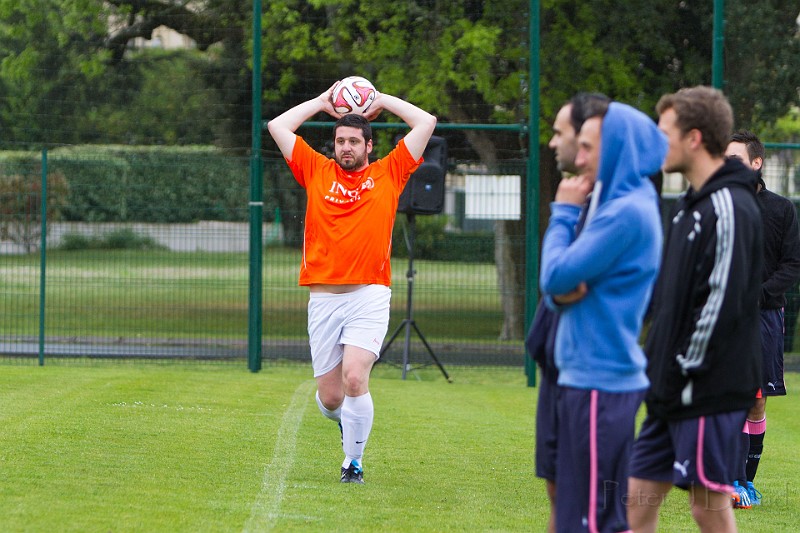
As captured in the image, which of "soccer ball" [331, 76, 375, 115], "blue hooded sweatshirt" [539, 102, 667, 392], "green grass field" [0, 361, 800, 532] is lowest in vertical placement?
"green grass field" [0, 361, 800, 532]

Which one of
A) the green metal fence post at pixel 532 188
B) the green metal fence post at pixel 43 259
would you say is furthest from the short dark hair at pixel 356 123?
the green metal fence post at pixel 43 259

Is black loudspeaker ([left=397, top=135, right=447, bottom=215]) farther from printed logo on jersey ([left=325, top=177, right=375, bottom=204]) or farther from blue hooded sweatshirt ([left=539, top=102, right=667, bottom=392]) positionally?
blue hooded sweatshirt ([left=539, top=102, right=667, bottom=392])

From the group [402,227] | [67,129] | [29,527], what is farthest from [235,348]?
[29,527]

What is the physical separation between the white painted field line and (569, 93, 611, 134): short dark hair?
2.72 m

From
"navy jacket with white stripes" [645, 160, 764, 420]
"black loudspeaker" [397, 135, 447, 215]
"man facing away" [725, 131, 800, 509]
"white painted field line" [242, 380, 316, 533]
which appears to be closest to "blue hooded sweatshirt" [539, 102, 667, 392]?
"navy jacket with white stripes" [645, 160, 764, 420]

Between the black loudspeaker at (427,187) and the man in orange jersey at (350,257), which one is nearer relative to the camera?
the man in orange jersey at (350,257)

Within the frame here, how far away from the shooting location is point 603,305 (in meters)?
3.75

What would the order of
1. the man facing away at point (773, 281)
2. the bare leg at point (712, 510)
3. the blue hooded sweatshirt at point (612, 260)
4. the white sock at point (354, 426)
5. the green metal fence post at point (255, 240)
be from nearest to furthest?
the blue hooded sweatshirt at point (612, 260) < the bare leg at point (712, 510) < the man facing away at point (773, 281) < the white sock at point (354, 426) < the green metal fence post at point (255, 240)

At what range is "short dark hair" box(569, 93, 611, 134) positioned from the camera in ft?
12.5

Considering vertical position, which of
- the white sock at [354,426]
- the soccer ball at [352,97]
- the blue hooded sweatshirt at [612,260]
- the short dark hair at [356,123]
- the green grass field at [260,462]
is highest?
the soccer ball at [352,97]

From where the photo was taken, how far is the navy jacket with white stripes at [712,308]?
4.04 metres

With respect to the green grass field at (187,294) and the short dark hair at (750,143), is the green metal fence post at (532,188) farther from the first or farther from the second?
the short dark hair at (750,143)

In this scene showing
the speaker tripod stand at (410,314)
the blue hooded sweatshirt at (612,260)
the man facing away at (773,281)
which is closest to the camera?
the blue hooded sweatshirt at (612,260)

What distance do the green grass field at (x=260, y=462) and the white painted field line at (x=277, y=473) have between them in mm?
11
